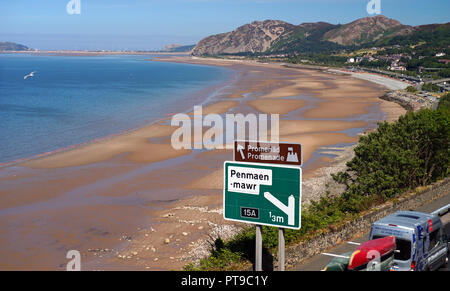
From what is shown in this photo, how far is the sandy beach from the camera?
1770 centimetres

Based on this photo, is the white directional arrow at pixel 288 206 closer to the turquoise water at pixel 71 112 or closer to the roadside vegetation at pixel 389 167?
the roadside vegetation at pixel 389 167

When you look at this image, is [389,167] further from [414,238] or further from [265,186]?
[265,186]

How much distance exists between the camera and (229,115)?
178 feet

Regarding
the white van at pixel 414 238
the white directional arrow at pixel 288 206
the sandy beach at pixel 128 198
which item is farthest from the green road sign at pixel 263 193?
the sandy beach at pixel 128 198

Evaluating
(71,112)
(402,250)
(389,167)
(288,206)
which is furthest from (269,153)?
(71,112)

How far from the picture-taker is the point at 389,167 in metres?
19.6

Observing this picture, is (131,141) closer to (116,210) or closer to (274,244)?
(116,210)

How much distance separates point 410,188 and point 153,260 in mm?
11375

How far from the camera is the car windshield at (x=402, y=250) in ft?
35.0

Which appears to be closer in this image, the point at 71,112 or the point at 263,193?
the point at 263,193

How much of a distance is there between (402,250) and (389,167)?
31.0 feet

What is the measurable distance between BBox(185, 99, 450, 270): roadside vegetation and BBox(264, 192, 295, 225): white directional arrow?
488cm

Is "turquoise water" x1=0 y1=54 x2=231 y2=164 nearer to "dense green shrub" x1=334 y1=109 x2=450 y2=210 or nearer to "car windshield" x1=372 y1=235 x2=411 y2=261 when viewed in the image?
"dense green shrub" x1=334 y1=109 x2=450 y2=210

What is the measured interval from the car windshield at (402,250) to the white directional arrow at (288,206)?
368 centimetres
